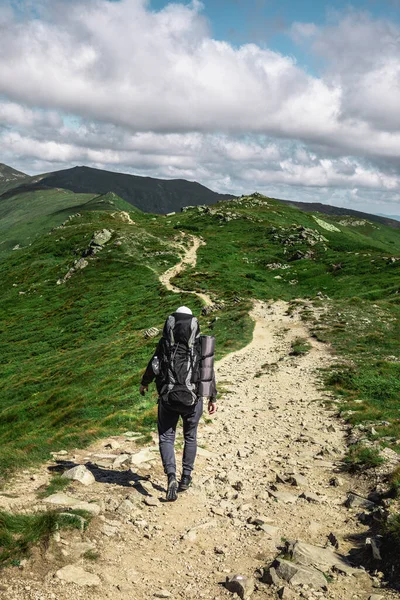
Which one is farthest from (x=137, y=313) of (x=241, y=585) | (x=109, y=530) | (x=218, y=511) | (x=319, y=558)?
(x=241, y=585)

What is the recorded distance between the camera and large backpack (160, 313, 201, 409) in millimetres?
9719

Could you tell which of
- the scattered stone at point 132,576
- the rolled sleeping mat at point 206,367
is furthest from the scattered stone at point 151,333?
the scattered stone at point 132,576

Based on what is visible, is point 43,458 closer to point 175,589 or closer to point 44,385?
point 175,589

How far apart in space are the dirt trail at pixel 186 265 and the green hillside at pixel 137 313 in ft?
6.35

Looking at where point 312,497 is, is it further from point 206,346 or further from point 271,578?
point 206,346

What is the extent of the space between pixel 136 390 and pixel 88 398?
405 centimetres

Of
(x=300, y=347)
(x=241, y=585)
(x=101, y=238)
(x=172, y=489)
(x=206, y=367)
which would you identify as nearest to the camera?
(x=241, y=585)

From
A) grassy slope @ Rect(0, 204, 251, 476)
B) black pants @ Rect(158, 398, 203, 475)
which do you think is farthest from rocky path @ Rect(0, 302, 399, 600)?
grassy slope @ Rect(0, 204, 251, 476)

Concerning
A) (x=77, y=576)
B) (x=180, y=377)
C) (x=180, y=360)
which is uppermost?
(x=180, y=360)

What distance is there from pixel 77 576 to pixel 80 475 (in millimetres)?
3845

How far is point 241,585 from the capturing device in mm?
6586

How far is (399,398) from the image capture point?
19000 millimetres

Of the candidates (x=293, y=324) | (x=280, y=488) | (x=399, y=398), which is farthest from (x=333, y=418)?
(x=293, y=324)

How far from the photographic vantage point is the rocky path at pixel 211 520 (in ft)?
21.5
